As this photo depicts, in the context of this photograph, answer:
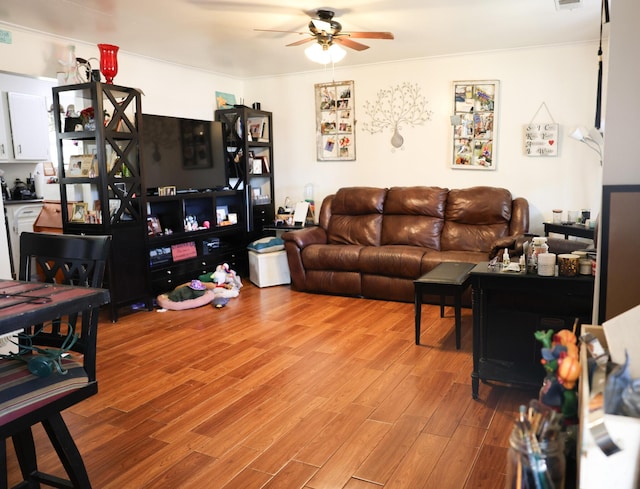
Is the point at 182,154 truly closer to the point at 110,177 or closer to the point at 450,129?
the point at 110,177

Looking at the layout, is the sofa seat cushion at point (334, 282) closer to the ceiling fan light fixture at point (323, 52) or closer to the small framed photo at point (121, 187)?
the small framed photo at point (121, 187)

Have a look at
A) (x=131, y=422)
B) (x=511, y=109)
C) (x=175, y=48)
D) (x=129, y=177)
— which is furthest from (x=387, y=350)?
(x=175, y=48)

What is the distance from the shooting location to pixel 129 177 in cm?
441

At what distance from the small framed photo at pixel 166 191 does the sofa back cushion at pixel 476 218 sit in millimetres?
2717

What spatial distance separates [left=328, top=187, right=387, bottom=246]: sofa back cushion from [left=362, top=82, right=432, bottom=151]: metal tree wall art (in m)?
0.67

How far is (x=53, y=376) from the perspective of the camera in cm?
175

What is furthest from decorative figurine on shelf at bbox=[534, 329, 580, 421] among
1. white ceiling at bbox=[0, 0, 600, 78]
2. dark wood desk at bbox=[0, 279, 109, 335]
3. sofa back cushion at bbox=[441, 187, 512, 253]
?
sofa back cushion at bbox=[441, 187, 512, 253]

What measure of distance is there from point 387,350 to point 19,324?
2476mm

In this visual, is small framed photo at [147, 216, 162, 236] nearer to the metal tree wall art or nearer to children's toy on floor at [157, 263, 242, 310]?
children's toy on floor at [157, 263, 242, 310]

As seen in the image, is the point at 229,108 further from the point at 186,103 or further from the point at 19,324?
the point at 19,324

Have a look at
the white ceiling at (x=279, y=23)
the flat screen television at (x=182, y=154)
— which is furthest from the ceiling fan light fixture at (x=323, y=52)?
the flat screen television at (x=182, y=154)

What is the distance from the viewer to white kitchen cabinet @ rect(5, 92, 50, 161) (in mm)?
5078

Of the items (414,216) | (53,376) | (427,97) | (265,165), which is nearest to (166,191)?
(265,165)

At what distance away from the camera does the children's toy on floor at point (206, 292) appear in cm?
462
